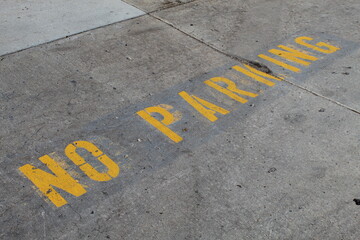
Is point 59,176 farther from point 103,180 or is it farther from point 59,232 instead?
point 59,232

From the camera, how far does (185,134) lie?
4.65m

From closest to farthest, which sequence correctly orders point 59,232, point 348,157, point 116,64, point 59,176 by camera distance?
point 59,232 < point 59,176 < point 348,157 < point 116,64

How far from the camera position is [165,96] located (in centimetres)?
525

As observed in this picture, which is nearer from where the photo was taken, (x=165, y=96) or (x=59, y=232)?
(x=59, y=232)

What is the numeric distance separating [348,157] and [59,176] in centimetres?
270

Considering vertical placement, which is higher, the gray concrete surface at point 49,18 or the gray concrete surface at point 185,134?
the gray concrete surface at point 185,134

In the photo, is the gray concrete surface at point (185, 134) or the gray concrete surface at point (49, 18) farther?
the gray concrete surface at point (49, 18)

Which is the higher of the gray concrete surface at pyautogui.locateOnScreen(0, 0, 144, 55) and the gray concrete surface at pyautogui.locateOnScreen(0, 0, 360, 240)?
the gray concrete surface at pyautogui.locateOnScreen(0, 0, 360, 240)

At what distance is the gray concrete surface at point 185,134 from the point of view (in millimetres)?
3691

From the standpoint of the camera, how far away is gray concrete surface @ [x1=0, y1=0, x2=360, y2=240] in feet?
12.1

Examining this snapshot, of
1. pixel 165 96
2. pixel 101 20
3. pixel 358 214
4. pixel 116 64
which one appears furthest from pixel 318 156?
pixel 101 20

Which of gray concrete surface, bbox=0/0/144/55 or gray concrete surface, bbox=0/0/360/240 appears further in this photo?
gray concrete surface, bbox=0/0/144/55

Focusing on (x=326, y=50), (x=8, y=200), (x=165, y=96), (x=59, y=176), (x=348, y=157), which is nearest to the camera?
(x=8, y=200)

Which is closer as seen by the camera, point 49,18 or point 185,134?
point 185,134
